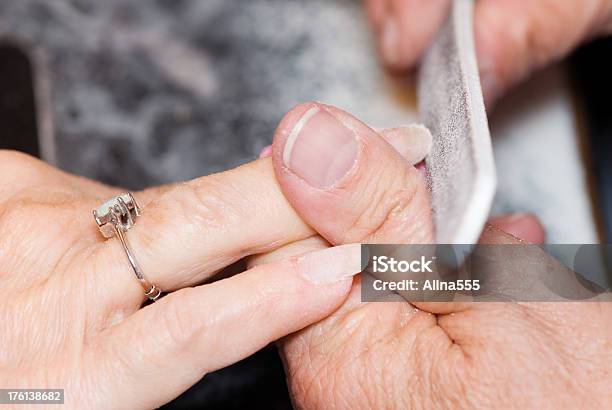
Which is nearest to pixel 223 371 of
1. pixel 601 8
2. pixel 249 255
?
pixel 249 255

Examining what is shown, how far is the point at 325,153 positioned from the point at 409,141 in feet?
0.35

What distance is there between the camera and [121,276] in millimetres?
646

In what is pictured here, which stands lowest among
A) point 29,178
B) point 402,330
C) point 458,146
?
point 402,330

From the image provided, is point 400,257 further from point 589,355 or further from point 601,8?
point 601,8

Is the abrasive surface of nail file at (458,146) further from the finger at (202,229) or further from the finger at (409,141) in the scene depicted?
the finger at (202,229)

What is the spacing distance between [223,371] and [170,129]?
0.36m

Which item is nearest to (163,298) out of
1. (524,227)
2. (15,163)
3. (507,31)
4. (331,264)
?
(331,264)

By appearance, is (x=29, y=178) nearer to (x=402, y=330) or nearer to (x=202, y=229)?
(x=202, y=229)

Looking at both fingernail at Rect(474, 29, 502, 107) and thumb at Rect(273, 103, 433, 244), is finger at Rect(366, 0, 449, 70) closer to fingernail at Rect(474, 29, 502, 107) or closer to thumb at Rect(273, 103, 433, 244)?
fingernail at Rect(474, 29, 502, 107)

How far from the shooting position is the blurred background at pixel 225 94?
1040 millimetres

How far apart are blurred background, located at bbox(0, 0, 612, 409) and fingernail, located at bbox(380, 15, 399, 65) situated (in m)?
0.05

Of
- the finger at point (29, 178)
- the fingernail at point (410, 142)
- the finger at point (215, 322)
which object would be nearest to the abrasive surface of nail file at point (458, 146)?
the fingernail at point (410, 142)

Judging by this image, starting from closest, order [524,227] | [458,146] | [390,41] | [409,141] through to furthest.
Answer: [458,146] → [409,141] → [524,227] → [390,41]

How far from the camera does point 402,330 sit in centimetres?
65
